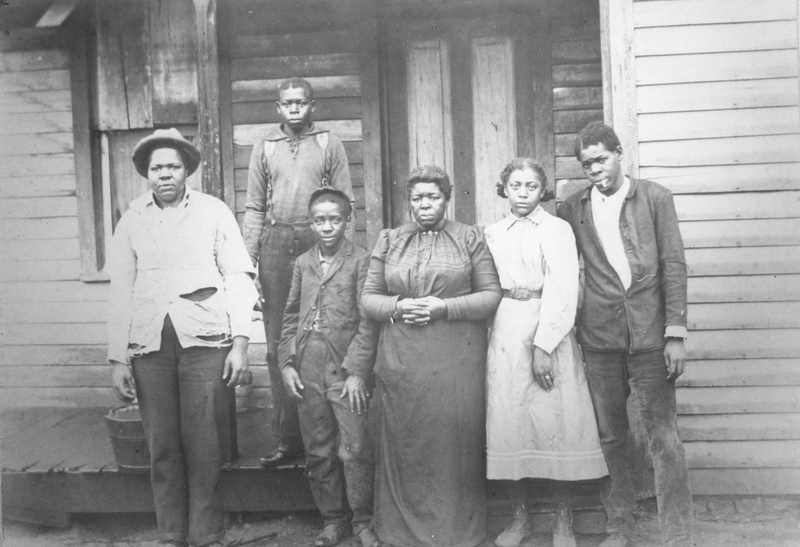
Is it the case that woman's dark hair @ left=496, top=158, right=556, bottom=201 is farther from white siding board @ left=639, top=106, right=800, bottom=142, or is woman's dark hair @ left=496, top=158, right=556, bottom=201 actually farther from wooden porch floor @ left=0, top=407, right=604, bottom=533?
wooden porch floor @ left=0, top=407, right=604, bottom=533

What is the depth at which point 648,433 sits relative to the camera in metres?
3.48

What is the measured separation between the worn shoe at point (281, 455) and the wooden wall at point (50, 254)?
2289 mm

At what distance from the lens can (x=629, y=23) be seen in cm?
416

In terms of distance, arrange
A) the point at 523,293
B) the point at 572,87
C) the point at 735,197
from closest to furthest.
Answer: the point at 523,293 < the point at 735,197 < the point at 572,87

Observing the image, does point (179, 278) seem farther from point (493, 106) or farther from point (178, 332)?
point (493, 106)

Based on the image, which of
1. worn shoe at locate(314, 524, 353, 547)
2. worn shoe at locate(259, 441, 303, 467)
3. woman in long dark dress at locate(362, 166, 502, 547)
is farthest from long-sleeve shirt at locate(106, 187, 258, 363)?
worn shoe at locate(314, 524, 353, 547)

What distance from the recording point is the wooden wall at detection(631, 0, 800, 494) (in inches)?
163

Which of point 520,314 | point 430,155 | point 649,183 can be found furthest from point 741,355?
point 430,155

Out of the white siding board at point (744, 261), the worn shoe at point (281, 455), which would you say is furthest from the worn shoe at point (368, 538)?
the white siding board at point (744, 261)

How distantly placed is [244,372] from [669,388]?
2162mm

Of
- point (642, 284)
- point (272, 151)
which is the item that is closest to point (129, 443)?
point (272, 151)

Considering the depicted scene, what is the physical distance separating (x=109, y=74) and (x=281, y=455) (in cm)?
355

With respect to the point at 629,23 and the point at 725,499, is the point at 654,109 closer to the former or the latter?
the point at 629,23

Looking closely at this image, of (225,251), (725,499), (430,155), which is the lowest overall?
(725,499)
